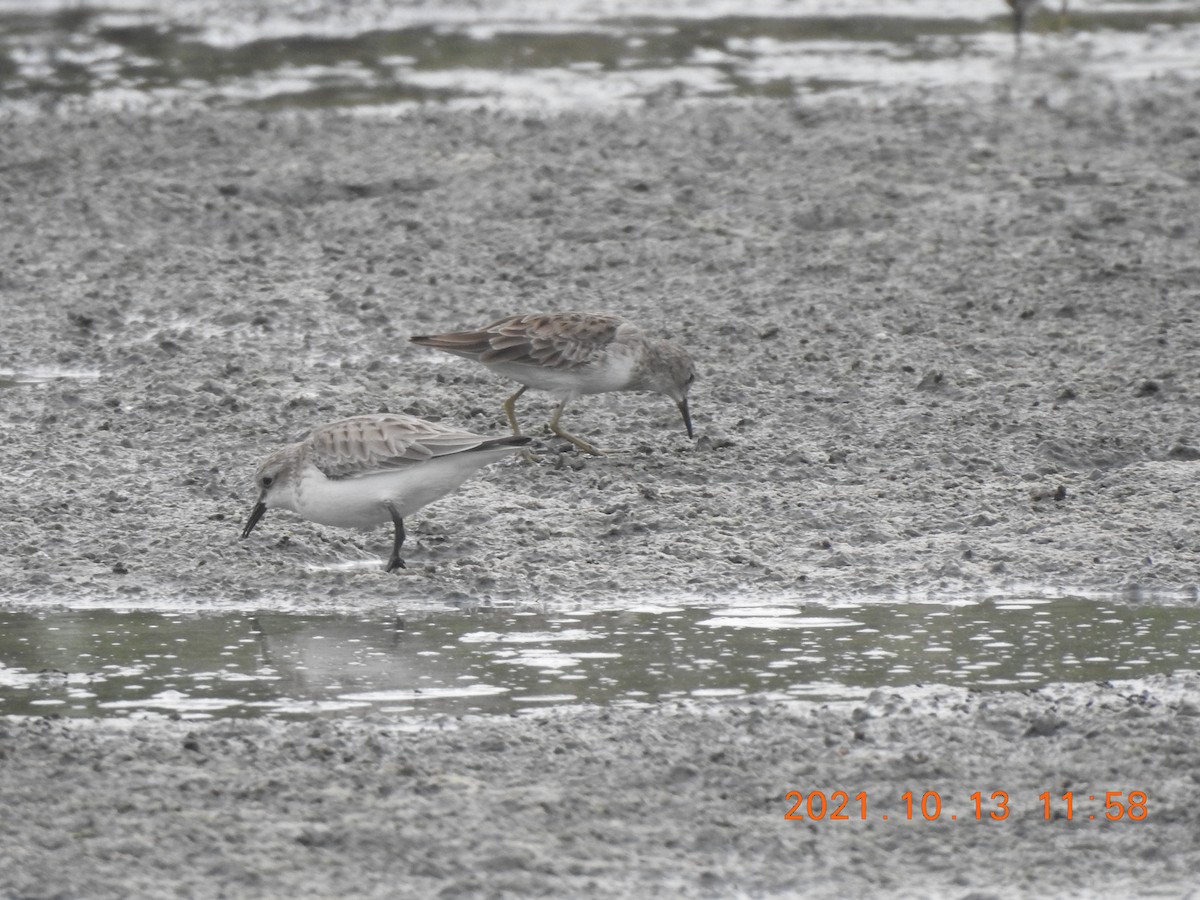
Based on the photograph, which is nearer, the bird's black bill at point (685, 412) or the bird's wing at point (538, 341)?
the bird's wing at point (538, 341)

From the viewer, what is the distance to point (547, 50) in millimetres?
21016

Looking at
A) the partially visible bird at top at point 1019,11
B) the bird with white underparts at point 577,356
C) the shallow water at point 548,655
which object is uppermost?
the partially visible bird at top at point 1019,11

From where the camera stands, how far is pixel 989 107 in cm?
1667

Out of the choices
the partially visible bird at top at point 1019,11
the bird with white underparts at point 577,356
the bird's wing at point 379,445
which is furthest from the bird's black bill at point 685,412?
the partially visible bird at top at point 1019,11

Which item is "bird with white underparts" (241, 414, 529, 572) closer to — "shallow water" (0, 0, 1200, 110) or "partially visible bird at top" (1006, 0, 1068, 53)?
"shallow water" (0, 0, 1200, 110)

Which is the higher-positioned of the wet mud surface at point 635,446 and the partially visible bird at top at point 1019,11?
the partially visible bird at top at point 1019,11

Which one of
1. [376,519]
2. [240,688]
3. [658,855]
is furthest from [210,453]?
[658,855]

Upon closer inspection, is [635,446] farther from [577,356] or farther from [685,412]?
[577,356]

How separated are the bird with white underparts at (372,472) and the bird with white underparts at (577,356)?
136 cm

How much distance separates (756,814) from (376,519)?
2900 millimetres

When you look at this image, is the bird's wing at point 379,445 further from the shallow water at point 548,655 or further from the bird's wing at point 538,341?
the bird's wing at point 538,341

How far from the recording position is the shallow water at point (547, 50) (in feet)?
60.2

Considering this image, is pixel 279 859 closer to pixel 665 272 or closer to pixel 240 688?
pixel 240 688
